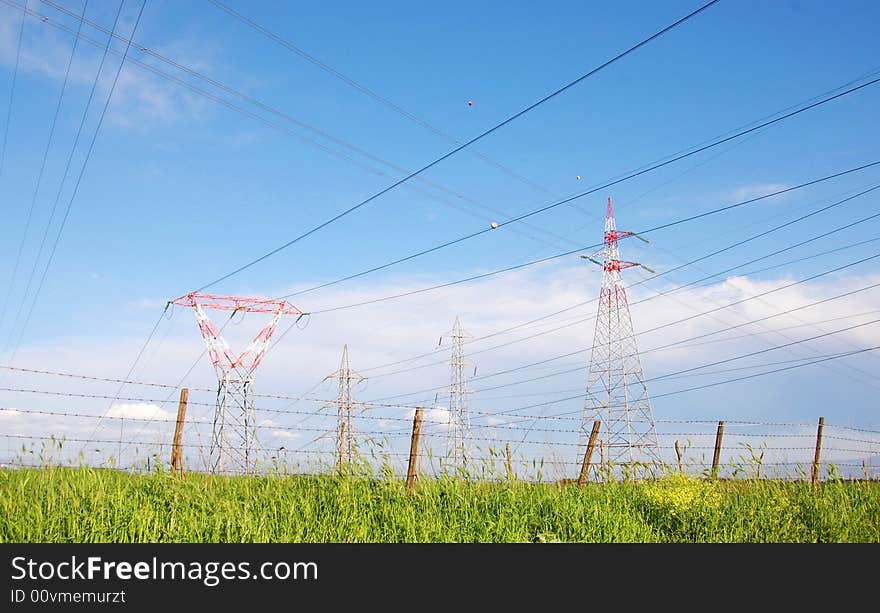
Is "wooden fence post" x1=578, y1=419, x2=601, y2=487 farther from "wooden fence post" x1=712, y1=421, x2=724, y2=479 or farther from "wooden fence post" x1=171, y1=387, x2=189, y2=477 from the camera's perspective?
"wooden fence post" x1=171, y1=387, x2=189, y2=477

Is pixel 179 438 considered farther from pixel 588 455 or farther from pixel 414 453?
pixel 588 455

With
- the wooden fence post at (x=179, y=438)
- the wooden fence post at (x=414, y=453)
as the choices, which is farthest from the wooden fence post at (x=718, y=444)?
the wooden fence post at (x=179, y=438)

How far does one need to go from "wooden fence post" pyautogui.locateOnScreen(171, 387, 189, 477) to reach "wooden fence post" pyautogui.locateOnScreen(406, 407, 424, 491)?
2867mm

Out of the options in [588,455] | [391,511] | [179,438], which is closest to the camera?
[391,511]

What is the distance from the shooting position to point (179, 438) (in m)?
9.49

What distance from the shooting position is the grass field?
651 cm

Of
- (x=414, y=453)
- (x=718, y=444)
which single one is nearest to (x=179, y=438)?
(x=414, y=453)

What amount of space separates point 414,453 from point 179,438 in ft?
10.3

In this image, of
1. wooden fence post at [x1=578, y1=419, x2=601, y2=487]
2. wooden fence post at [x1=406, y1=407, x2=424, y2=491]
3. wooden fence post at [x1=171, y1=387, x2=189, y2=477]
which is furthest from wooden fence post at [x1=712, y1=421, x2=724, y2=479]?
wooden fence post at [x1=171, y1=387, x2=189, y2=477]
